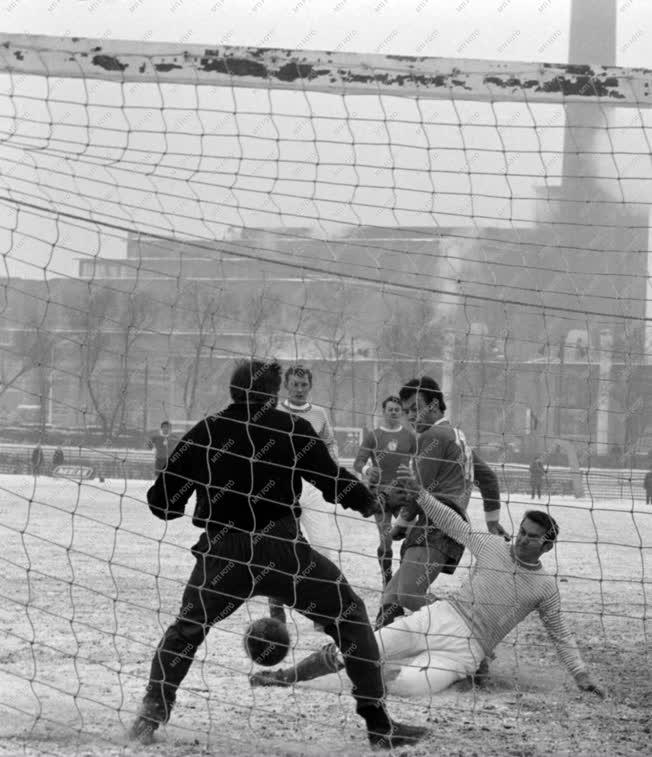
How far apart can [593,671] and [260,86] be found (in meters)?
3.22

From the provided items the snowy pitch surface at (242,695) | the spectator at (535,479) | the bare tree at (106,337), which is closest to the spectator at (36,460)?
the bare tree at (106,337)

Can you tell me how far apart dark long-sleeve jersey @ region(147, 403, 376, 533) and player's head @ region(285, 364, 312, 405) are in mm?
2263

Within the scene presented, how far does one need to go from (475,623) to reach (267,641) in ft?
2.99

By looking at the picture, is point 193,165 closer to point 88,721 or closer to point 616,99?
point 616,99

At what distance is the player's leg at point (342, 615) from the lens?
14.7ft

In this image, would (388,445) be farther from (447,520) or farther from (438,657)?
(438,657)

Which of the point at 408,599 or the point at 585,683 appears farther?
the point at 408,599

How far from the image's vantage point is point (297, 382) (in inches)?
274

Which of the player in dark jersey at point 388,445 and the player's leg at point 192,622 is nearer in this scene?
the player's leg at point 192,622

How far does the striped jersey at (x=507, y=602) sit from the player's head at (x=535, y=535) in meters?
0.06

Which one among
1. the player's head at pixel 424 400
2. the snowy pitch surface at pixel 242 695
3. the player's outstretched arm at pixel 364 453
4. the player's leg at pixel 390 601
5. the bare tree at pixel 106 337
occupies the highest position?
the bare tree at pixel 106 337

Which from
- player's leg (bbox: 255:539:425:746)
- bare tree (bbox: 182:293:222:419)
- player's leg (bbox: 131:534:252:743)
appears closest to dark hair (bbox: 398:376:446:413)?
bare tree (bbox: 182:293:222:419)

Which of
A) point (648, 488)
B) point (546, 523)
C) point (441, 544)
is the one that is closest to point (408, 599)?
point (441, 544)

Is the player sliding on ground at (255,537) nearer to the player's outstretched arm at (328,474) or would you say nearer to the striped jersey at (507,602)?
the player's outstretched arm at (328,474)
